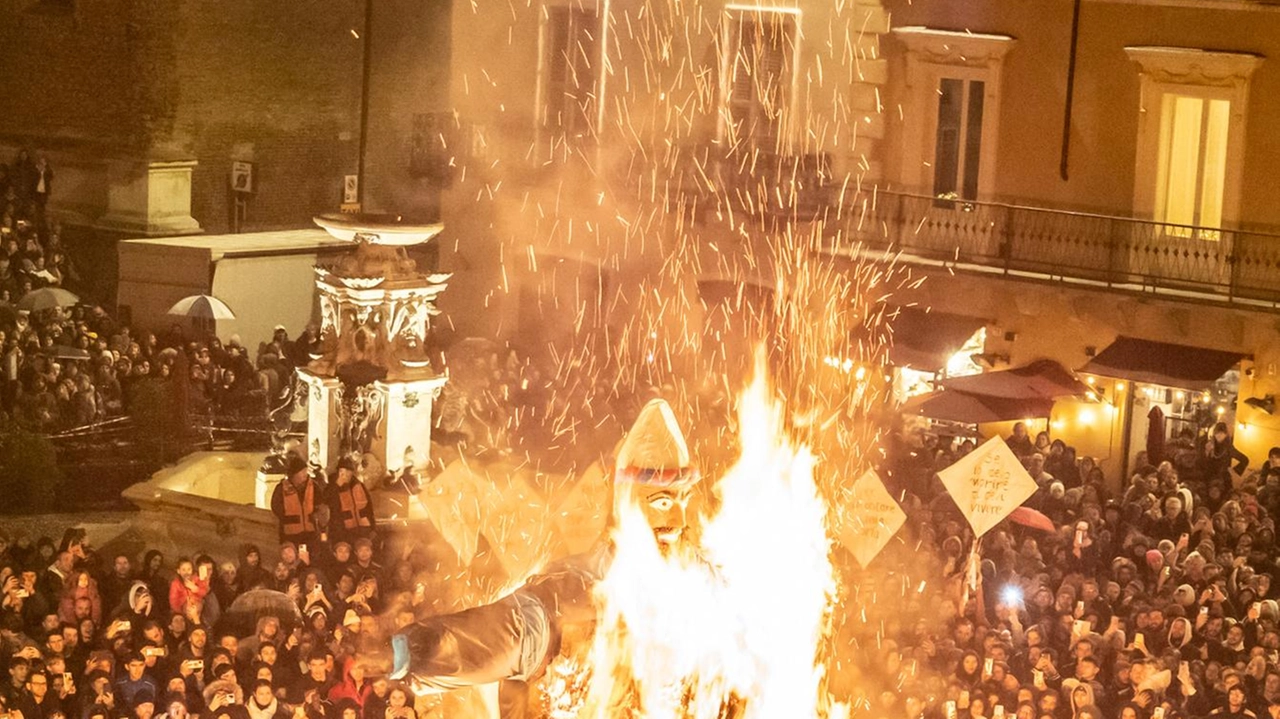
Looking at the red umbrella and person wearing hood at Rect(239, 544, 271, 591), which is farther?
the red umbrella

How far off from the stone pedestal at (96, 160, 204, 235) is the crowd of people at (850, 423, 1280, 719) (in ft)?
40.5

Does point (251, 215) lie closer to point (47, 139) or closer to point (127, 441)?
point (47, 139)

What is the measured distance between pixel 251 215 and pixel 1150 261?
11.8 metres

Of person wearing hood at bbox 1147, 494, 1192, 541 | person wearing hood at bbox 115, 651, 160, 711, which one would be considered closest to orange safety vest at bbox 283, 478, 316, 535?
person wearing hood at bbox 115, 651, 160, 711

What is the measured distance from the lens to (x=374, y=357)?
63.0 feet

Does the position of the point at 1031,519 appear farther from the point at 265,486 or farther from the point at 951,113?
the point at 951,113

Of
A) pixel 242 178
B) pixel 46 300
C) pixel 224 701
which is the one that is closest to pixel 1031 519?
pixel 224 701

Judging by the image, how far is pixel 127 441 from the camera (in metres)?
23.6

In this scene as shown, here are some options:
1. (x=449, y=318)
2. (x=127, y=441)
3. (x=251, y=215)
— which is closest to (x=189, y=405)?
(x=127, y=441)

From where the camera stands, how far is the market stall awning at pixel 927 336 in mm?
26875

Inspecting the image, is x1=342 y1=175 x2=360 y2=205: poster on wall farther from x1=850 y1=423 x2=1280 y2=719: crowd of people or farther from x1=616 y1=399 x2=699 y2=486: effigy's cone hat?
x1=616 y1=399 x2=699 y2=486: effigy's cone hat

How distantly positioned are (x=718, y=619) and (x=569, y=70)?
17153mm

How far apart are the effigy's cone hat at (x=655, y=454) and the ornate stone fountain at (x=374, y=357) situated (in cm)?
605

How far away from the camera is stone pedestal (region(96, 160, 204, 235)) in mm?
31328
